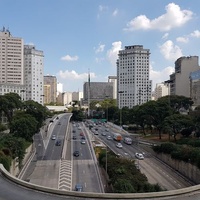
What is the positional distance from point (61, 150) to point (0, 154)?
28.6 metres

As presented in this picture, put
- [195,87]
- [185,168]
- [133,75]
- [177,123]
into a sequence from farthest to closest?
[133,75] < [195,87] < [177,123] < [185,168]

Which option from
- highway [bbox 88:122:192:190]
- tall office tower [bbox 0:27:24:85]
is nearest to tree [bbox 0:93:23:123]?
highway [bbox 88:122:192:190]

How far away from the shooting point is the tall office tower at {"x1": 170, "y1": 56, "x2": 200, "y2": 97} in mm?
130125

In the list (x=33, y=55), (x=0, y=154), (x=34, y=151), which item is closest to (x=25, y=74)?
(x=33, y=55)

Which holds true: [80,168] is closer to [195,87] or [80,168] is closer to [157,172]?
[157,172]

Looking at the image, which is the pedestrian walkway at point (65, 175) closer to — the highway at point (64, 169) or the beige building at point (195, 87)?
the highway at point (64, 169)

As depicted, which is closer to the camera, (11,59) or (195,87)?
(195,87)

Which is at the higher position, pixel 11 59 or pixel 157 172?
pixel 11 59

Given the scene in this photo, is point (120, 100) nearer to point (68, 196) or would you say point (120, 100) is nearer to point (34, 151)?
point (34, 151)

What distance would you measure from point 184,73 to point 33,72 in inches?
3200

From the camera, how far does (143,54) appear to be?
17412 cm

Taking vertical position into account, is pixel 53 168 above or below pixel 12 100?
Result: below

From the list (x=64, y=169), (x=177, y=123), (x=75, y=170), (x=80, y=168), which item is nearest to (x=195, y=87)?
(x=177, y=123)

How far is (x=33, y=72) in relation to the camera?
542 ft
